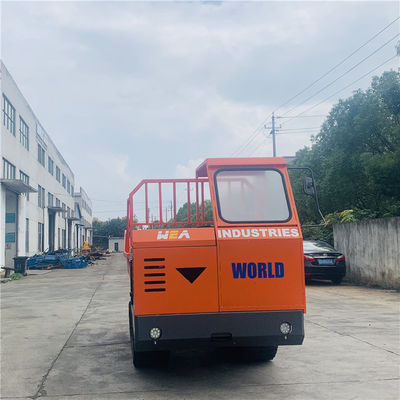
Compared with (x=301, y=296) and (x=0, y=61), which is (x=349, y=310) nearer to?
(x=301, y=296)

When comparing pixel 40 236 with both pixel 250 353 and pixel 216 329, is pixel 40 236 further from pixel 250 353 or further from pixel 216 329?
pixel 216 329

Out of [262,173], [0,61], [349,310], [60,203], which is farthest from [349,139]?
[60,203]

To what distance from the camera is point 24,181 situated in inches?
1260

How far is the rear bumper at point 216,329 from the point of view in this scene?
15.2ft

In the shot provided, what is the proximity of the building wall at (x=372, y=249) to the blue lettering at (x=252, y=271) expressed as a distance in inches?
393

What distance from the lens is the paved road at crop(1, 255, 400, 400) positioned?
189 inches

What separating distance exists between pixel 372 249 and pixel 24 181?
2416cm

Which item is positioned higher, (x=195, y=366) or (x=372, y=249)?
(x=372, y=249)

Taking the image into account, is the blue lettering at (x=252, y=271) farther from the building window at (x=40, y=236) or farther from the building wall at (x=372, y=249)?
the building window at (x=40, y=236)

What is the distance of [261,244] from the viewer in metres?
4.71

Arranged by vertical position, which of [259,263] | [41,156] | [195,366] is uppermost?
[41,156]

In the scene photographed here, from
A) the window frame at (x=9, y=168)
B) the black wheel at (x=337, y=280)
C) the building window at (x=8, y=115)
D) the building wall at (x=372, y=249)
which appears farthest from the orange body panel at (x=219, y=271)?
the building window at (x=8, y=115)

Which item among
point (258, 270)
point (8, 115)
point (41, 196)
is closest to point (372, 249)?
point (258, 270)

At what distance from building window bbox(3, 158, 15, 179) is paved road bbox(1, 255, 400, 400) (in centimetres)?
1820
